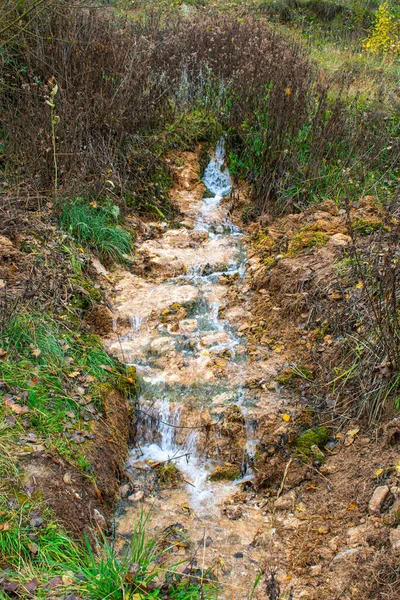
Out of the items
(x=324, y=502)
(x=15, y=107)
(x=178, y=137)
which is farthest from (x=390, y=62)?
(x=324, y=502)

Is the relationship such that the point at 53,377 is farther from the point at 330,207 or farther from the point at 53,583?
the point at 330,207

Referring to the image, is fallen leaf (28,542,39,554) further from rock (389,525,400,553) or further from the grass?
rock (389,525,400,553)

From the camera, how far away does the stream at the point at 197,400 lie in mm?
3240

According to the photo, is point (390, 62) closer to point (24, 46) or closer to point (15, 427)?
point (24, 46)

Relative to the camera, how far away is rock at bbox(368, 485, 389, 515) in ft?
9.10

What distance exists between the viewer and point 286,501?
334 cm

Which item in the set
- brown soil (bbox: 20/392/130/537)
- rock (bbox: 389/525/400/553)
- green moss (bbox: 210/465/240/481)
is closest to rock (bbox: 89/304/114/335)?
brown soil (bbox: 20/392/130/537)

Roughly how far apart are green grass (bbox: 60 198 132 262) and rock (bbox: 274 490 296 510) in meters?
3.24

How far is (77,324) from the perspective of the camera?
4312mm

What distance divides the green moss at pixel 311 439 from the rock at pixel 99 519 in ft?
4.71

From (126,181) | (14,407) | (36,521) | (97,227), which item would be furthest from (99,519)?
(126,181)


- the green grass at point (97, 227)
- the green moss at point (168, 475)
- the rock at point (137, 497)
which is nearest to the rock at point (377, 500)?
the green moss at point (168, 475)

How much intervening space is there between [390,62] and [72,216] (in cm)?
755

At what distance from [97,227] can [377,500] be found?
3946 mm
